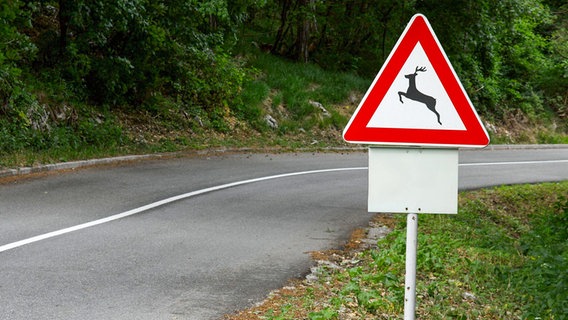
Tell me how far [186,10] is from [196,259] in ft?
39.2

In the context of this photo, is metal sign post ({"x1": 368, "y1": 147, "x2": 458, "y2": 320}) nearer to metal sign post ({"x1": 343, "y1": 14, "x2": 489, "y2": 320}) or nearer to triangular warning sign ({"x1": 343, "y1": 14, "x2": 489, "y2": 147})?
metal sign post ({"x1": 343, "y1": 14, "x2": 489, "y2": 320})

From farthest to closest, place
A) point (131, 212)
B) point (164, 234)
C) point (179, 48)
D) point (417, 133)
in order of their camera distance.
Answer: point (179, 48) < point (131, 212) < point (164, 234) < point (417, 133)

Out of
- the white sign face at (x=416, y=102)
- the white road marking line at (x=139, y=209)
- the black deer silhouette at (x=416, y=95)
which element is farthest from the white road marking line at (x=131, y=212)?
the black deer silhouette at (x=416, y=95)

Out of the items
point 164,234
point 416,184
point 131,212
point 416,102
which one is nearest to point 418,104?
point 416,102

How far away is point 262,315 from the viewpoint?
586cm

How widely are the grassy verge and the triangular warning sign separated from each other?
1942 mm

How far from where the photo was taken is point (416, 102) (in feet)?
13.6

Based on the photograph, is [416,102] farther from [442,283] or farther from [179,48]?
[179,48]

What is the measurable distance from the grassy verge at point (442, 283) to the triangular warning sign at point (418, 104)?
1942 mm

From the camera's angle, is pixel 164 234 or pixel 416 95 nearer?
pixel 416 95

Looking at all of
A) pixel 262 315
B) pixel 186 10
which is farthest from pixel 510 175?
pixel 262 315

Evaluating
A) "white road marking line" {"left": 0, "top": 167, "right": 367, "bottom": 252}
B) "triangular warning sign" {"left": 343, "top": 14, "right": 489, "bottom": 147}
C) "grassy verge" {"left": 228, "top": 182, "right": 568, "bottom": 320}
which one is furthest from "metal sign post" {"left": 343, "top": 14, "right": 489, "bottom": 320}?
"white road marking line" {"left": 0, "top": 167, "right": 367, "bottom": 252}

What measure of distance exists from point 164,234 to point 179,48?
11092 millimetres

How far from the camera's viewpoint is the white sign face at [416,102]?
13.6 ft
